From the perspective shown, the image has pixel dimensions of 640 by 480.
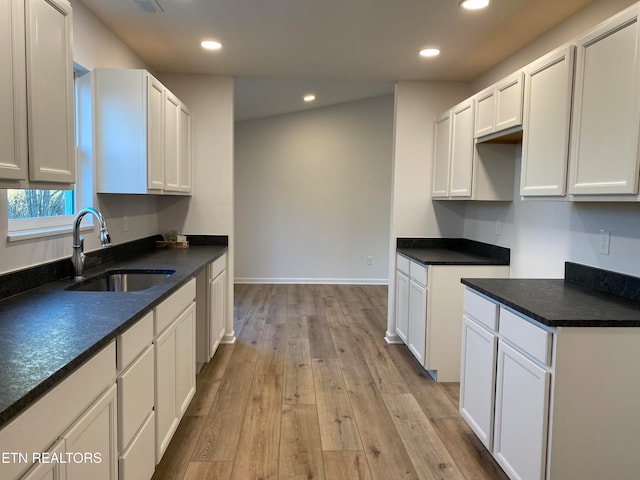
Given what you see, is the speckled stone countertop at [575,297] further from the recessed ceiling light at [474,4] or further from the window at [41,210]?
the window at [41,210]

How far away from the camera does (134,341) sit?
5.69 feet

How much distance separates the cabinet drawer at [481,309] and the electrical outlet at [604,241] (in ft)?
2.17

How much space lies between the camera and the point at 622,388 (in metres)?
1.74

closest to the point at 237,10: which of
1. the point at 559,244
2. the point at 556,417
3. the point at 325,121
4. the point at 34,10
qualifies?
the point at 34,10

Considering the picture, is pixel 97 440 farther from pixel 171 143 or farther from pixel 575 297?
pixel 171 143

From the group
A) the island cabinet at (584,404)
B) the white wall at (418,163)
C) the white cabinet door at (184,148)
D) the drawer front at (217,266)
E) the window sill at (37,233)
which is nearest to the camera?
the island cabinet at (584,404)

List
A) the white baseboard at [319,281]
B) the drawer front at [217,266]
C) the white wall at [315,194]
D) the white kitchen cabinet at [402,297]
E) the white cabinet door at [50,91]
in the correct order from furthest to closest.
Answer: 1. the white baseboard at [319,281]
2. the white wall at [315,194]
3. the white kitchen cabinet at [402,297]
4. the drawer front at [217,266]
5. the white cabinet door at [50,91]

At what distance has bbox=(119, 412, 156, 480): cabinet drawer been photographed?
1.66 m

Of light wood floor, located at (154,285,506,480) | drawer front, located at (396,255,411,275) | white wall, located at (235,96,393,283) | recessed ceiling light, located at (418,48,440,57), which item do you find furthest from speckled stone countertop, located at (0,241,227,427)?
white wall, located at (235,96,393,283)

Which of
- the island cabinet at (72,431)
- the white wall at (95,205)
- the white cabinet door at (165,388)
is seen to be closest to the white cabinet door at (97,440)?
the island cabinet at (72,431)

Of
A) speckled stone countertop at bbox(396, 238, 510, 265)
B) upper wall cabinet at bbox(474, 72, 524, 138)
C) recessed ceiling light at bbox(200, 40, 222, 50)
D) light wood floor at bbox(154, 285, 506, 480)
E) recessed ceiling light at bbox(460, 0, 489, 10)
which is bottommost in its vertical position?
light wood floor at bbox(154, 285, 506, 480)

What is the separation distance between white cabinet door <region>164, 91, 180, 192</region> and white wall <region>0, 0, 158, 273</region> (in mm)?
352

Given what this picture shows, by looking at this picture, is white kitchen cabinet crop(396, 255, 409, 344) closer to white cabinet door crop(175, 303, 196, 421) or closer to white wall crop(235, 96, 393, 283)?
white cabinet door crop(175, 303, 196, 421)

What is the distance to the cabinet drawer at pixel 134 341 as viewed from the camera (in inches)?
62.9
